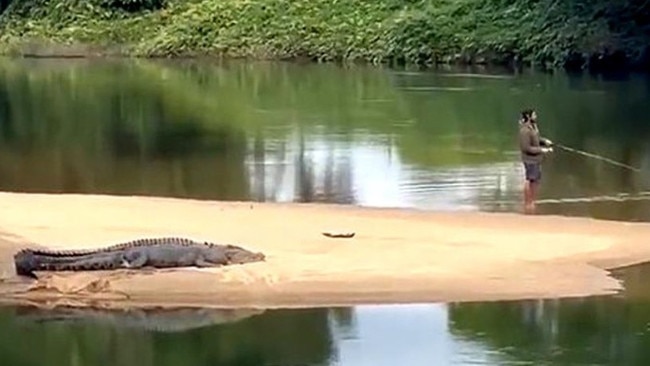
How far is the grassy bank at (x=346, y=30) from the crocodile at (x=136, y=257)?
3821 centimetres

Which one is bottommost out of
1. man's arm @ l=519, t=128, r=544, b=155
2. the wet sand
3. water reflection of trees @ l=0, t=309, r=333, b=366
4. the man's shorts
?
water reflection of trees @ l=0, t=309, r=333, b=366

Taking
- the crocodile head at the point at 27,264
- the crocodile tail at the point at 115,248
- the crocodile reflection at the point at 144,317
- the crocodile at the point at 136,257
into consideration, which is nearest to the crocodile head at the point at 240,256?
the crocodile at the point at 136,257

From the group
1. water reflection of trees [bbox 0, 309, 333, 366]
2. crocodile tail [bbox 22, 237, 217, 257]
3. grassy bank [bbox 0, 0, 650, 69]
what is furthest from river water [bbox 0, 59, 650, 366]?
grassy bank [bbox 0, 0, 650, 69]

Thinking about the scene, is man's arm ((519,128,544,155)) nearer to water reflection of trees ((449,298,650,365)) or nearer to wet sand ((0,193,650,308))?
wet sand ((0,193,650,308))

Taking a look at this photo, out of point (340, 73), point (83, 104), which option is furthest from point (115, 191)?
point (340, 73)

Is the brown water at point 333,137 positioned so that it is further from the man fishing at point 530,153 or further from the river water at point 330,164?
the man fishing at point 530,153

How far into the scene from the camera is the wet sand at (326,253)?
15.4 metres

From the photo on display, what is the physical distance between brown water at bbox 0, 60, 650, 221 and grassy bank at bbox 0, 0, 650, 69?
3.54m

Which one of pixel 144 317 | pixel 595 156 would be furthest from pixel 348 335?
pixel 595 156

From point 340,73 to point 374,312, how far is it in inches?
1607

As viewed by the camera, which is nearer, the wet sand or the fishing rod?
the wet sand

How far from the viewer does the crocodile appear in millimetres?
16078

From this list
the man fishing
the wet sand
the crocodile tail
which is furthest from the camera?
the man fishing

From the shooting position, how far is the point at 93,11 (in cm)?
7294
